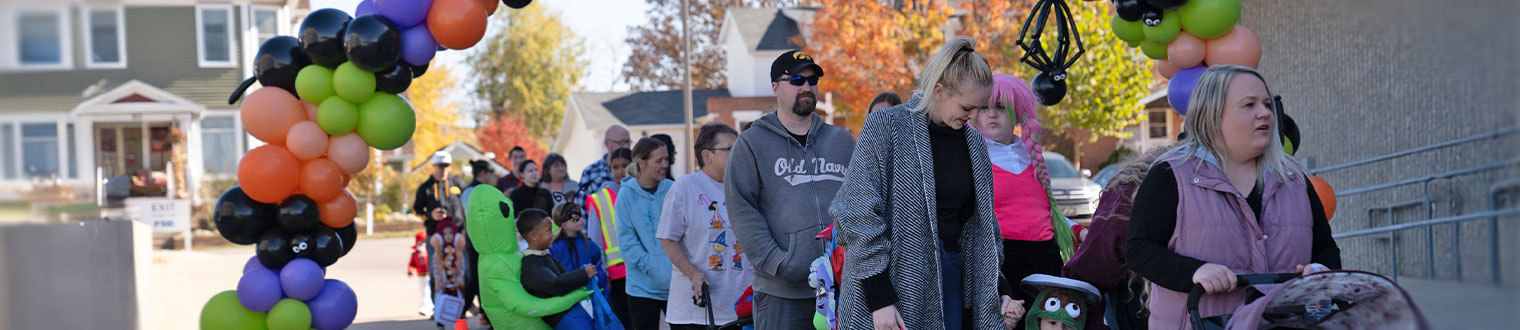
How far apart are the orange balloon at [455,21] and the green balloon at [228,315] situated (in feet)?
5.62

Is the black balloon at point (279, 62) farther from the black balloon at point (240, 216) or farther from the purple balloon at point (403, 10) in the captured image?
the black balloon at point (240, 216)

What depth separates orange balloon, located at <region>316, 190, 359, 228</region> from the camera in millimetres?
6949

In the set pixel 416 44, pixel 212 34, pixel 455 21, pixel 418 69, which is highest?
pixel 212 34

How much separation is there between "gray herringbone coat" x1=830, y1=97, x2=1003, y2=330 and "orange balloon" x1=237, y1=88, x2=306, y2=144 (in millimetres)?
3600

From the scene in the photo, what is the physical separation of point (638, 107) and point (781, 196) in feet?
157

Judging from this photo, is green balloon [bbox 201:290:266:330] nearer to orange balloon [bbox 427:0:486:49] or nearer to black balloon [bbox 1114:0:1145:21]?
orange balloon [bbox 427:0:486:49]

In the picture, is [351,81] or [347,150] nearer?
[351,81]

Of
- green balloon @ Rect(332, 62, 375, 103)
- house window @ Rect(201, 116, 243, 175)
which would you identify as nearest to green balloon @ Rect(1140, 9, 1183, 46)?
green balloon @ Rect(332, 62, 375, 103)

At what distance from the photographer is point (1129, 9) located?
22.0ft

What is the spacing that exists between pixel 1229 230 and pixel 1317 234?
0.31 metres

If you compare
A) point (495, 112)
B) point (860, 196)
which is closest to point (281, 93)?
point (860, 196)

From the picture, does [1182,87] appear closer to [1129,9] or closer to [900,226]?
[1129,9]

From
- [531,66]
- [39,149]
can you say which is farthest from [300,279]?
[531,66]

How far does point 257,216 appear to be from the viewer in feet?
22.1
